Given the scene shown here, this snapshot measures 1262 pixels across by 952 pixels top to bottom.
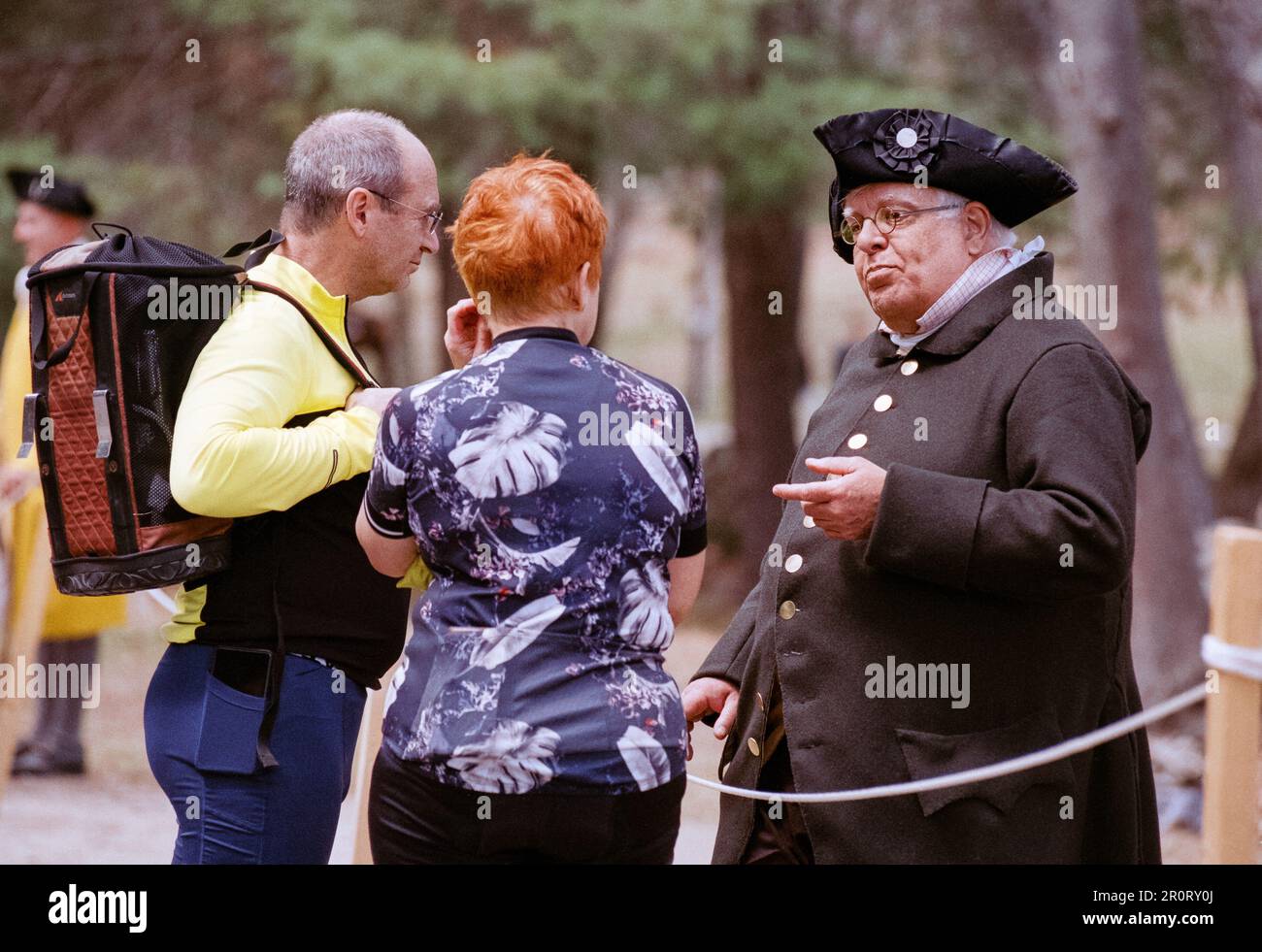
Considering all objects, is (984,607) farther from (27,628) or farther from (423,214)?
(27,628)

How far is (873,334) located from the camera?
9.62ft

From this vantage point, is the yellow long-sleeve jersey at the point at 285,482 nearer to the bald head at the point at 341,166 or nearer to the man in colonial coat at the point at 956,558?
the bald head at the point at 341,166

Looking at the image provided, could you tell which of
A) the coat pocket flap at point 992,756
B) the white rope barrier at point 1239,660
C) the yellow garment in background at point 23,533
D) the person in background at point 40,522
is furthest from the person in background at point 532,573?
the yellow garment in background at point 23,533

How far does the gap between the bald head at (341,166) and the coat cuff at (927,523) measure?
1.02 metres

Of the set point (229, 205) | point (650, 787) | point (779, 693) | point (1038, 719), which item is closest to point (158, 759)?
point (650, 787)

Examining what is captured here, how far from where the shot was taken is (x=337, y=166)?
2568 mm

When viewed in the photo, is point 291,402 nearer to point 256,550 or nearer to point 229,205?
point 256,550

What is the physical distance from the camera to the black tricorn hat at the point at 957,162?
263cm

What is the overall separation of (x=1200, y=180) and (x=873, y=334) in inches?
369

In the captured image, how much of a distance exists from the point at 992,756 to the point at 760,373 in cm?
780

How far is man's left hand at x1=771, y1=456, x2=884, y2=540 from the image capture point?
2461 millimetres

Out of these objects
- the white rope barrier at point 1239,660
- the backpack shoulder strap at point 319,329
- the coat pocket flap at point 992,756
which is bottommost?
the coat pocket flap at point 992,756

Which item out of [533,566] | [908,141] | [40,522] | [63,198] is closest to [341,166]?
[533,566]
